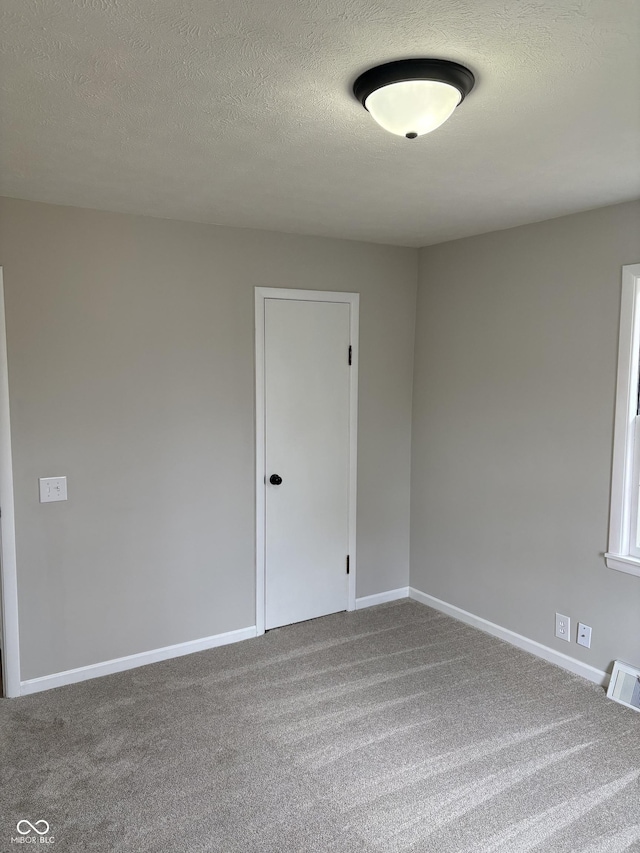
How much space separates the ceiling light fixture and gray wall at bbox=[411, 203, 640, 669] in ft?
5.57

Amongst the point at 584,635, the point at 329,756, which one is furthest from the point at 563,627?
the point at 329,756

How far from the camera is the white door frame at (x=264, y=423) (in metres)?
3.63

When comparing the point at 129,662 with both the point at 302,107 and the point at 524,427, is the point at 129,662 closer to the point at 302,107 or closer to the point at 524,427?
the point at 524,427

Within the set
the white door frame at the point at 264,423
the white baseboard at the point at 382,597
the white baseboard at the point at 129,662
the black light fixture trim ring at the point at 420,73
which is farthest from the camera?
the white baseboard at the point at 382,597

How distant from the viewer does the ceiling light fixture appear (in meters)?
1.55

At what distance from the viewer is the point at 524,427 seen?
350cm

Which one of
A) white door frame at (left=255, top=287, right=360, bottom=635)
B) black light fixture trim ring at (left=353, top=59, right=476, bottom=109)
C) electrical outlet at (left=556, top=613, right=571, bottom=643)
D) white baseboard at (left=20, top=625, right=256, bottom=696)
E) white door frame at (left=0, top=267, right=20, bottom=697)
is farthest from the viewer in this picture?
white door frame at (left=255, top=287, right=360, bottom=635)

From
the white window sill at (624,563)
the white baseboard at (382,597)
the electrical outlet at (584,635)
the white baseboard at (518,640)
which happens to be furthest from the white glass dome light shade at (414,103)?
the white baseboard at (382,597)

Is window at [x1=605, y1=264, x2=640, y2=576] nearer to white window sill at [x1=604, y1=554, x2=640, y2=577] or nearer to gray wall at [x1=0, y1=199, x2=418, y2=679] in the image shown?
white window sill at [x1=604, y1=554, x2=640, y2=577]

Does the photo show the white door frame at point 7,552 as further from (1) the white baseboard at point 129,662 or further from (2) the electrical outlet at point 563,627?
(2) the electrical outlet at point 563,627

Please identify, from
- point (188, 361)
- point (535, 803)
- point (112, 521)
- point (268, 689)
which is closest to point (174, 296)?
point (188, 361)

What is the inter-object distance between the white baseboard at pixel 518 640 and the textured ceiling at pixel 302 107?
2.33 metres

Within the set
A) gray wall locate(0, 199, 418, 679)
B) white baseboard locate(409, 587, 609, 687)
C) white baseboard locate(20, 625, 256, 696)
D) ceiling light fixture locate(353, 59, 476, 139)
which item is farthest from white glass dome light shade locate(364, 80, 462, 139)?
white baseboard locate(20, 625, 256, 696)

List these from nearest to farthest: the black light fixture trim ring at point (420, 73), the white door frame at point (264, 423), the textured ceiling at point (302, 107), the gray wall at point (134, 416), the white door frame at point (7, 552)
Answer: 1. the textured ceiling at point (302, 107)
2. the black light fixture trim ring at point (420, 73)
3. the white door frame at point (7, 552)
4. the gray wall at point (134, 416)
5. the white door frame at point (264, 423)
